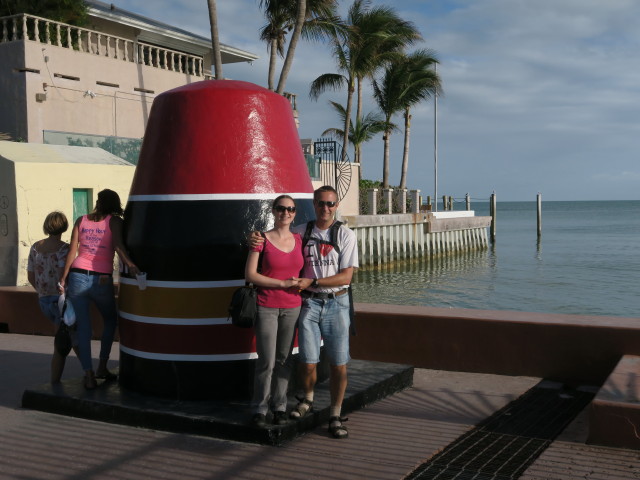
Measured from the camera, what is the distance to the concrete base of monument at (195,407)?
473cm

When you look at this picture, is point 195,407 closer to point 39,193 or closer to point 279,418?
point 279,418

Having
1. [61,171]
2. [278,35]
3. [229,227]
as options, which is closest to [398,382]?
[229,227]

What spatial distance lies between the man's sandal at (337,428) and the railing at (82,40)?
62.1ft

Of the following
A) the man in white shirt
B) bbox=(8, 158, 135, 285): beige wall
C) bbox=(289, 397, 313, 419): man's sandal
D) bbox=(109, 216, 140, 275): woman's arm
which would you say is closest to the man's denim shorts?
the man in white shirt

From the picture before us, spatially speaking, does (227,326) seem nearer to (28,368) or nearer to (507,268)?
(28,368)

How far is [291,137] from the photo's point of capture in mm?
5875

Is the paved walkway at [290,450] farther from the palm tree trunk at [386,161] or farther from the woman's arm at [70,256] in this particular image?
the palm tree trunk at [386,161]

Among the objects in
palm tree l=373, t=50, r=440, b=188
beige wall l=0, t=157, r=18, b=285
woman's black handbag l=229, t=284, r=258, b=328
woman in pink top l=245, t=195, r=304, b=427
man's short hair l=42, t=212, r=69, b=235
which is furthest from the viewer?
Answer: palm tree l=373, t=50, r=440, b=188

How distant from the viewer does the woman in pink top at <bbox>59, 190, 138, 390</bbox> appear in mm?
5523

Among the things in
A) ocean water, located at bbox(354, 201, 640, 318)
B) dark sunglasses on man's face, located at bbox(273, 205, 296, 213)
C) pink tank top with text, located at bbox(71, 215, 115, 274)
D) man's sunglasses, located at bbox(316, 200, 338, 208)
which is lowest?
ocean water, located at bbox(354, 201, 640, 318)

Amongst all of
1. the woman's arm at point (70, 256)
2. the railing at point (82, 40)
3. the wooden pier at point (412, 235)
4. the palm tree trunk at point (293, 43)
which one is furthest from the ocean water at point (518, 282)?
the woman's arm at point (70, 256)

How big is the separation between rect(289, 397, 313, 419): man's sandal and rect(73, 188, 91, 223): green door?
1051cm

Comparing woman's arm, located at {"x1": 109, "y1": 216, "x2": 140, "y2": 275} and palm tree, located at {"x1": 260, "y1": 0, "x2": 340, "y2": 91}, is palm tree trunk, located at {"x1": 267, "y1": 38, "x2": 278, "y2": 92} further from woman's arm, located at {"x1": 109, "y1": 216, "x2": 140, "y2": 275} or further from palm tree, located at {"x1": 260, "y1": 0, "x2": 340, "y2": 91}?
woman's arm, located at {"x1": 109, "y1": 216, "x2": 140, "y2": 275}

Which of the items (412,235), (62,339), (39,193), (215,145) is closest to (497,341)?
(215,145)
